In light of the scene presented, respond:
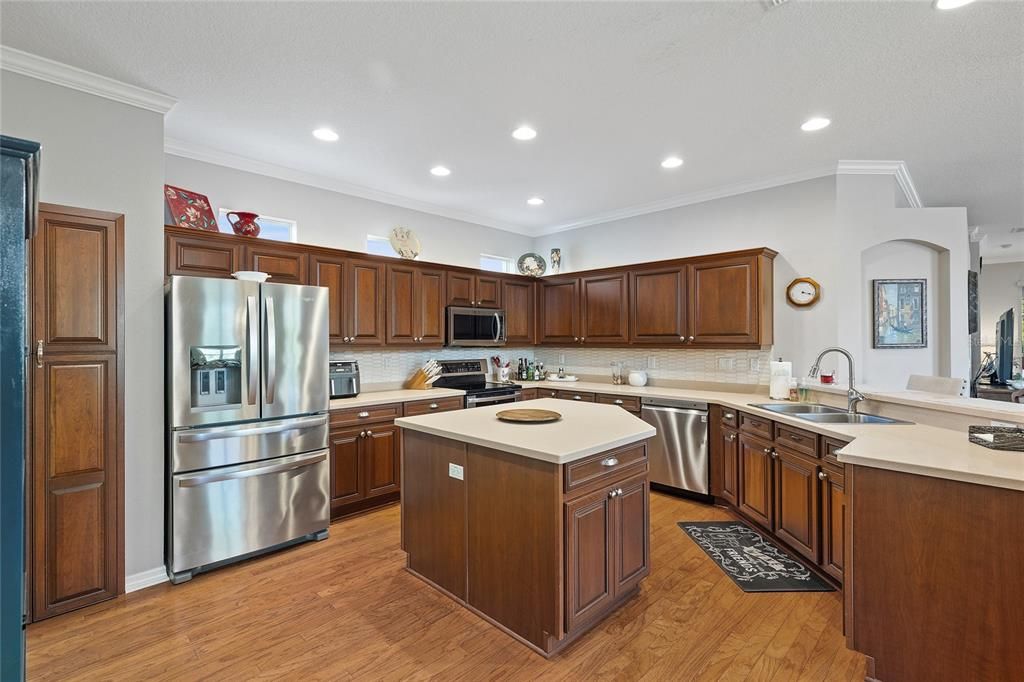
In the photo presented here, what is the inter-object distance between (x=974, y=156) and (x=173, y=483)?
621 centimetres

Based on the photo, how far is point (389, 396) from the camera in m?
4.15

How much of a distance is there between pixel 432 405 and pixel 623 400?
1852mm

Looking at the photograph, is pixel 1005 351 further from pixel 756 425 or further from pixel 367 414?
pixel 367 414

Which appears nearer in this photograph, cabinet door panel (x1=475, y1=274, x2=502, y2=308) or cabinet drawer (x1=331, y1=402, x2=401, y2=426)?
cabinet drawer (x1=331, y1=402, x2=401, y2=426)

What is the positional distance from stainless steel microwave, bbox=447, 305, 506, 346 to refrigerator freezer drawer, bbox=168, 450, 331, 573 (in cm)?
192

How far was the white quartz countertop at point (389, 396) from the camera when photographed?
376cm

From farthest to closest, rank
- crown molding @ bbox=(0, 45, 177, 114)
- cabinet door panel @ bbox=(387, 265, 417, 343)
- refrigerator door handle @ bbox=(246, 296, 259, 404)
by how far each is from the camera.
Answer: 1. cabinet door panel @ bbox=(387, 265, 417, 343)
2. refrigerator door handle @ bbox=(246, 296, 259, 404)
3. crown molding @ bbox=(0, 45, 177, 114)

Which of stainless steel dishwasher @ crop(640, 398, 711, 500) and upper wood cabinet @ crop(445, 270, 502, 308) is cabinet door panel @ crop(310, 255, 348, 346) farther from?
stainless steel dishwasher @ crop(640, 398, 711, 500)

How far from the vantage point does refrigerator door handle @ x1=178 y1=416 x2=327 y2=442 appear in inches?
110

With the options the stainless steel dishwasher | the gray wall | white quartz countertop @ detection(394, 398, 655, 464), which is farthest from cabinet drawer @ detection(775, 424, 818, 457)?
the gray wall

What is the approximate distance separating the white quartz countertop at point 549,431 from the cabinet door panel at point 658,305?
1835 millimetres

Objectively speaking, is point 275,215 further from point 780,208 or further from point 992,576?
point 992,576

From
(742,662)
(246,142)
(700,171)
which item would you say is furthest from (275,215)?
(742,662)

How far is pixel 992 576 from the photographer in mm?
1616
